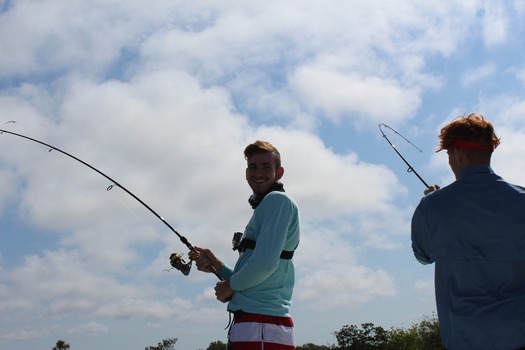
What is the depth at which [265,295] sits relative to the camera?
4.28m

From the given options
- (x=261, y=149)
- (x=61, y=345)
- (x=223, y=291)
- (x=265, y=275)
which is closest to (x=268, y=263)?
(x=265, y=275)

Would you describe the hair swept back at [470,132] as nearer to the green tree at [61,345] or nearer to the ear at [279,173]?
the ear at [279,173]

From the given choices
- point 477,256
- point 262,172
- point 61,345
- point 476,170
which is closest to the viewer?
point 477,256

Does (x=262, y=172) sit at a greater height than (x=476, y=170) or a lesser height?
greater

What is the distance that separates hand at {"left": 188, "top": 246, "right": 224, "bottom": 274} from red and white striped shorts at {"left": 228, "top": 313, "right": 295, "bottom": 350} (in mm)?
745

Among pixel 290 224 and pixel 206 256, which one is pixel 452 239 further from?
pixel 206 256

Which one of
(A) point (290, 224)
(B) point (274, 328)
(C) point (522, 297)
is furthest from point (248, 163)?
(C) point (522, 297)

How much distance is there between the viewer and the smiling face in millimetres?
4668

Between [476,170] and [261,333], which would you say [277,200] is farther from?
[476,170]

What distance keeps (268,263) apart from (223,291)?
44cm

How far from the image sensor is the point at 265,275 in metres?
4.17

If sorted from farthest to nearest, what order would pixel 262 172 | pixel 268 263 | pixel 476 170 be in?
pixel 262 172 → pixel 268 263 → pixel 476 170

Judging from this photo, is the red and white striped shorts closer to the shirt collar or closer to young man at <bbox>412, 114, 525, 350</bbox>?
young man at <bbox>412, 114, 525, 350</bbox>

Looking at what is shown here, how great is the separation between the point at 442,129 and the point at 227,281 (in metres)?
1.78
